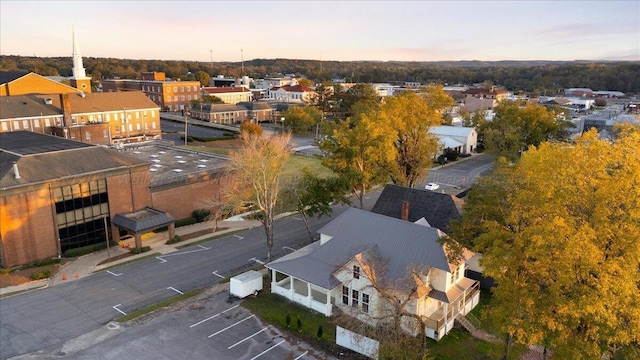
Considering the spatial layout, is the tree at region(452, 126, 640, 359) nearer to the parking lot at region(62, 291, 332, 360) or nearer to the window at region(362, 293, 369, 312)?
the window at region(362, 293, 369, 312)

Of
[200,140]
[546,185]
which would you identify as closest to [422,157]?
[546,185]

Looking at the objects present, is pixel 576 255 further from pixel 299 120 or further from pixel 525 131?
pixel 299 120

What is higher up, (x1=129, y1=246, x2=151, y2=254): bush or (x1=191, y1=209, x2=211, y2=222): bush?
(x1=191, y1=209, x2=211, y2=222): bush

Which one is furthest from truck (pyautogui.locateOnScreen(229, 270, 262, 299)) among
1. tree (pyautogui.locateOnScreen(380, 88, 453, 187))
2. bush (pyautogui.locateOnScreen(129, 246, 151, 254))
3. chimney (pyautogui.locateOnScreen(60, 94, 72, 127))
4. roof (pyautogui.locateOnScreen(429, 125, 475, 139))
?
roof (pyautogui.locateOnScreen(429, 125, 475, 139))

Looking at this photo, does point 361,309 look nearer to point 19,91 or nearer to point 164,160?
point 164,160

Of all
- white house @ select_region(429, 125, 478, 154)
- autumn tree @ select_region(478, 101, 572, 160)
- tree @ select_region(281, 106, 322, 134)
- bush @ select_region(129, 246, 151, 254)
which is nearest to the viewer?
bush @ select_region(129, 246, 151, 254)

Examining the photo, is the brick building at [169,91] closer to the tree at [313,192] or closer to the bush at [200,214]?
the bush at [200,214]

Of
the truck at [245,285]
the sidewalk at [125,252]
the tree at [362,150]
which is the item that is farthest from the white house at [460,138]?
the truck at [245,285]
